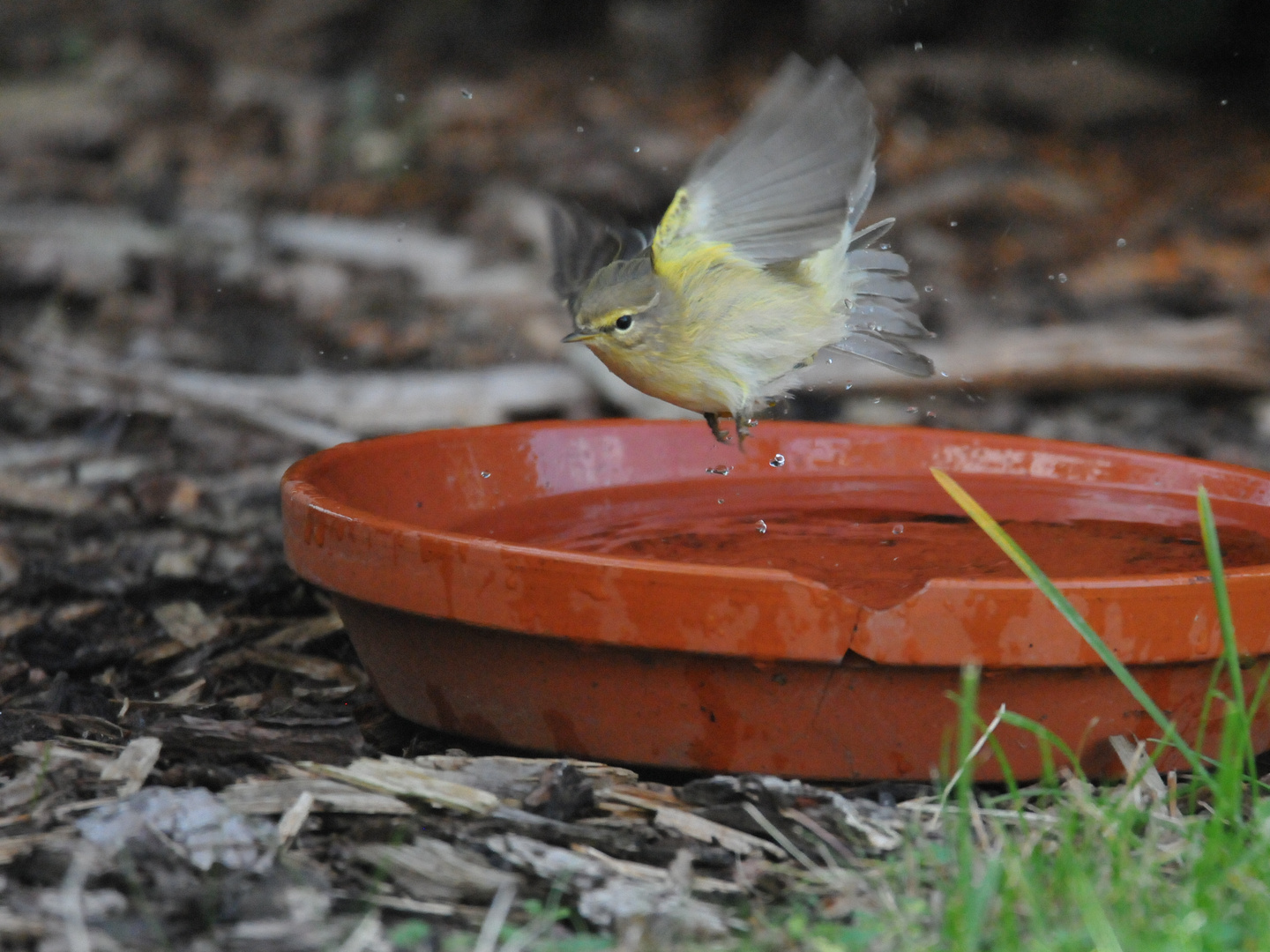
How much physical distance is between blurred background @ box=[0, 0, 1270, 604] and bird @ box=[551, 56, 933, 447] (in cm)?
147

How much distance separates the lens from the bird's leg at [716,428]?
11.7ft

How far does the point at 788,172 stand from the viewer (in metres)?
3.04

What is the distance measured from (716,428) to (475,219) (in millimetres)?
5014

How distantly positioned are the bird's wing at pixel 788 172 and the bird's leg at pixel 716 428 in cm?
44

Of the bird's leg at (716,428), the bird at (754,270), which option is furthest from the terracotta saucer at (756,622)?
the bird at (754,270)

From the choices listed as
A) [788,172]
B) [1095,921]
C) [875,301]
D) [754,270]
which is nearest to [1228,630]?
[1095,921]

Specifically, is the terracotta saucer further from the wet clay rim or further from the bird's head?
the bird's head

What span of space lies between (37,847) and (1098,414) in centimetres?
470

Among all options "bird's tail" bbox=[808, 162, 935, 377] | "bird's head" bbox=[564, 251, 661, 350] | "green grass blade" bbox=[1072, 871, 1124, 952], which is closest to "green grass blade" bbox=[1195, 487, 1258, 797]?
"green grass blade" bbox=[1072, 871, 1124, 952]

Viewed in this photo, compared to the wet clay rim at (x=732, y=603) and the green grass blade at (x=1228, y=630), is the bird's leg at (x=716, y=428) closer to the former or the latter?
the wet clay rim at (x=732, y=603)

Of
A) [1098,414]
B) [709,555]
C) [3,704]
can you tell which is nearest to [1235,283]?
[1098,414]

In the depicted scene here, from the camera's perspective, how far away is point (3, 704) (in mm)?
3232

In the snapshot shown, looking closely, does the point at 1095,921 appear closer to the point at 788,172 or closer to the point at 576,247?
the point at 788,172

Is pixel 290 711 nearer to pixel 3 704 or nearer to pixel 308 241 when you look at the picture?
pixel 3 704
